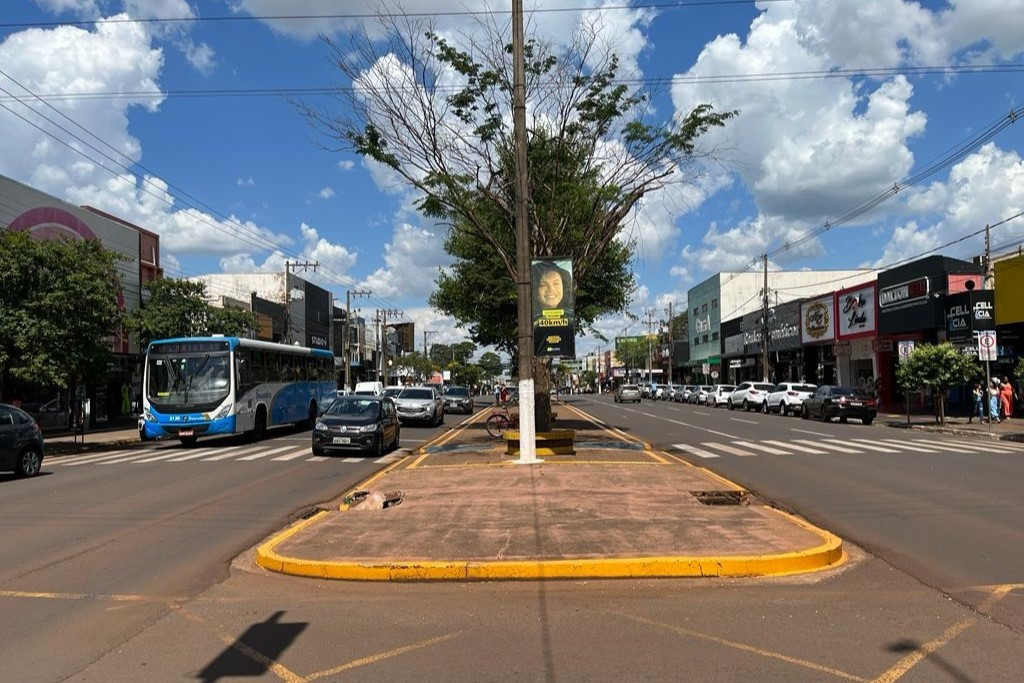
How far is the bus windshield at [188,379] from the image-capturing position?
23172mm

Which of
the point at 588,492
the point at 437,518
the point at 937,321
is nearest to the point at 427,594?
the point at 437,518

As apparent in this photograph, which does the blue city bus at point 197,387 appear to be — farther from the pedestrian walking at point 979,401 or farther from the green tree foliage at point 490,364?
the green tree foliage at point 490,364

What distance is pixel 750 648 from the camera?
5.30 meters

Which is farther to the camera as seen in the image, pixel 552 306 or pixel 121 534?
pixel 552 306

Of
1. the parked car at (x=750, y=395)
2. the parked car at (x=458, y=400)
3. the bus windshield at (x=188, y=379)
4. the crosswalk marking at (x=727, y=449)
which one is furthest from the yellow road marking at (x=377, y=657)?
the parked car at (x=750, y=395)

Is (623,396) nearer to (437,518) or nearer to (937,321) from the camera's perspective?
(937,321)

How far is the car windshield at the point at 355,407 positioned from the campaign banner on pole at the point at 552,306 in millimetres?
5555

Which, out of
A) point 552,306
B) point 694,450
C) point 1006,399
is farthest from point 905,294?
point 552,306

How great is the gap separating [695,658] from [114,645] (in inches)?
154

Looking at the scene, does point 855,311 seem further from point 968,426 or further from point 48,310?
point 48,310

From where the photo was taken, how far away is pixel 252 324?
4125 cm

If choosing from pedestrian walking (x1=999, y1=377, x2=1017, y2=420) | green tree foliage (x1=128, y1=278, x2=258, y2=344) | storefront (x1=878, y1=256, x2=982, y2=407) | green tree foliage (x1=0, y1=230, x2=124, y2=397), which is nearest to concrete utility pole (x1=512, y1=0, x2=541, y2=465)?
green tree foliage (x1=0, y1=230, x2=124, y2=397)

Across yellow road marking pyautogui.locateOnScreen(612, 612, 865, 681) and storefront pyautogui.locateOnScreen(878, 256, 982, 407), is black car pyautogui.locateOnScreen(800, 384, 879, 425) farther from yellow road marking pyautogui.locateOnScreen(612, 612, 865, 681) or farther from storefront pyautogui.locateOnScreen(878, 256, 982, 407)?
yellow road marking pyautogui.locateOnScreen(612, 612, 865, 681)

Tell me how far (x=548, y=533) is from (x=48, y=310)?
60.9ft
